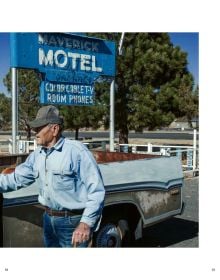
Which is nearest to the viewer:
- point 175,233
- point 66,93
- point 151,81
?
point 175,233

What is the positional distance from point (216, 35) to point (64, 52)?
9.72ft

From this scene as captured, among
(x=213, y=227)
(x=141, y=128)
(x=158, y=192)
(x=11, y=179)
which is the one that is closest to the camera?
(x=11, y=179)

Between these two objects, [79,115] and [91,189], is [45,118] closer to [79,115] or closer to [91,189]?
[91,189]

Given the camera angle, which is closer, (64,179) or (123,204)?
(64,179)

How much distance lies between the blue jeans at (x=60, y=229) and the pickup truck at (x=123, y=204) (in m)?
0.06

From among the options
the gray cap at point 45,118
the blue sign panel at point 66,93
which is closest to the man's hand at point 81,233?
the gray cap at point 45,118

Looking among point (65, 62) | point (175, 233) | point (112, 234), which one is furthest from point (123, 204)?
point (65, 62)

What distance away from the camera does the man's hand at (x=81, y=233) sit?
3.01 meters

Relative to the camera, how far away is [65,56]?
19.6 ft

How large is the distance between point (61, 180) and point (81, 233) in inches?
16.7

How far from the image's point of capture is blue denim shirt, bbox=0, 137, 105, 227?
3.07m
